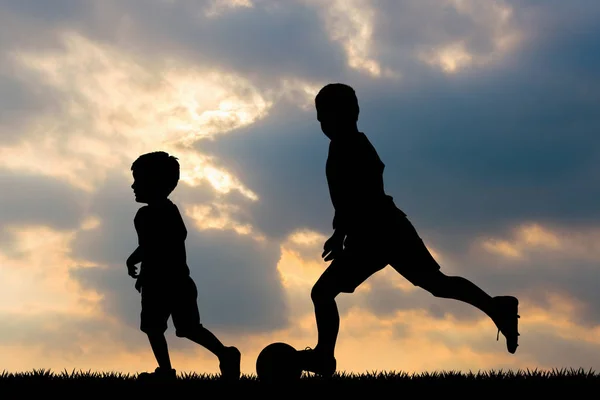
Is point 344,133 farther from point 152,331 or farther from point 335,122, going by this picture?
point 152,331

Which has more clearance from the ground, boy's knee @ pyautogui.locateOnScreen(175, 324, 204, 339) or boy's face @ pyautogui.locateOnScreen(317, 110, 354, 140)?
boy's face @ pyautogui.locateOnScreen(317, 110, 354, 140)

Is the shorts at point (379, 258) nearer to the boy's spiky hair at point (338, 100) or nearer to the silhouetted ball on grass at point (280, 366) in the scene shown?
the silhouetted ball on grass at point (280, 366)

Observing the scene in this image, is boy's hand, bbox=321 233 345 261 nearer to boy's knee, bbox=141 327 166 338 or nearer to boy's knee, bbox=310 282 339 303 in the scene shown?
boy's knee, bbox=310 282 339 303

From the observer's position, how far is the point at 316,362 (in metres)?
8.49

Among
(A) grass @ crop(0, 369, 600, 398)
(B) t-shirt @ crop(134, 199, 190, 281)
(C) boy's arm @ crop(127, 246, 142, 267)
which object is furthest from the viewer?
(C) boy's arm @ crop(127, 246, 142, 267)

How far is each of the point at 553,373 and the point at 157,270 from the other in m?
4.36

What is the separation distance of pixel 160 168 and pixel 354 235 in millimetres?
2526

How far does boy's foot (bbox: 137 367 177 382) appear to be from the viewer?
9336mm

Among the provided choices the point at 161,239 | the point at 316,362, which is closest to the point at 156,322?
the point at 161,239

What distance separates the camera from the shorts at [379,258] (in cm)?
834

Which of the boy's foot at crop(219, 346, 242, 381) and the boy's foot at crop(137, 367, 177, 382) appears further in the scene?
the boy's foot at crop(219, 346, 242, 381)

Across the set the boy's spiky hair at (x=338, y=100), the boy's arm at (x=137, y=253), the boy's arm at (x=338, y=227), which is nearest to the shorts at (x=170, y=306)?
the boy's arm at (x=137, y=253)

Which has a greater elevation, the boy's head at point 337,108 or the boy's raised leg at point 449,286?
the boy's head at point 337,108

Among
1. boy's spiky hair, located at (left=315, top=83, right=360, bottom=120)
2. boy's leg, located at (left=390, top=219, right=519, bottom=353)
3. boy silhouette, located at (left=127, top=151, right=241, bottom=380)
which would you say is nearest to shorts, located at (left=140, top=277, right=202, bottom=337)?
boy silhouette, located at (left=127, top=151, right=241, bottom=380)
